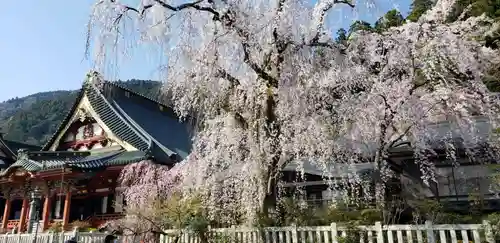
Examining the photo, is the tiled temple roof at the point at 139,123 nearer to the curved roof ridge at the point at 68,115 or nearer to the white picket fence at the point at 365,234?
the curved roof ridge at the point at 68,115

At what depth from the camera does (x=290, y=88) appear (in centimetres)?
722

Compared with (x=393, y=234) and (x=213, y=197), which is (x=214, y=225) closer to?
(x=213, y=197)

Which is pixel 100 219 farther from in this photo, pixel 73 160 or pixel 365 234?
pixel 365 234

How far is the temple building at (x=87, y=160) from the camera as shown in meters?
14.5

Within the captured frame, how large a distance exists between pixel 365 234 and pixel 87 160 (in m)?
11.0

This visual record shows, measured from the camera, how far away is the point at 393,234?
6.71 meters

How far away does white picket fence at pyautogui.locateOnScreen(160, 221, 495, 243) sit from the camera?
20.2 ft

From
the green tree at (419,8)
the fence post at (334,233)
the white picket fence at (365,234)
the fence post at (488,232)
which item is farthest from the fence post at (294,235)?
the green tree at (419,8)

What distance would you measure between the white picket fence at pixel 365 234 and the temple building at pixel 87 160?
6.06 metres

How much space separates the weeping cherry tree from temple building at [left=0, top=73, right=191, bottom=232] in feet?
18.1

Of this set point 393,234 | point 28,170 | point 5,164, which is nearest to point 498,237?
point 393,234

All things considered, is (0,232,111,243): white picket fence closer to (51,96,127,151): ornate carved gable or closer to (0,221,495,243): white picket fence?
(0,221,495,243): white picket fence

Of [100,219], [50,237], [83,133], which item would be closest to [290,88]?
[50,237]

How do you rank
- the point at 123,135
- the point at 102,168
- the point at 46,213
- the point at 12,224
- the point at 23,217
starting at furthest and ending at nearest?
the point at 12,224, the point at 123,135, the point at 23,217, the point at 46,213, the point at 102,168
